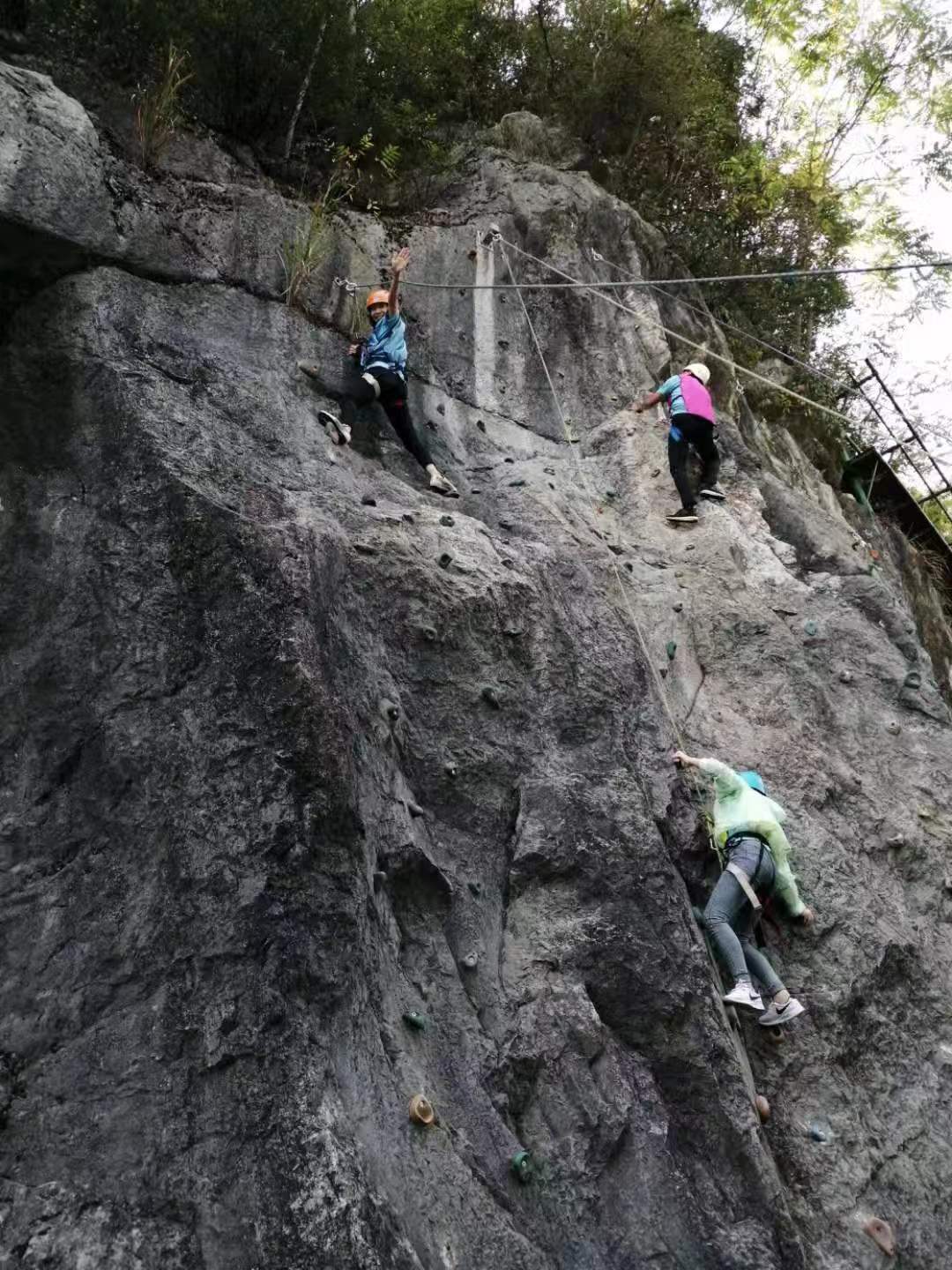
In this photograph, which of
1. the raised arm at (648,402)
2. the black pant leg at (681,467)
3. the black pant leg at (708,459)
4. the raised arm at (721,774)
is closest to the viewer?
the raised arm at (721,774)

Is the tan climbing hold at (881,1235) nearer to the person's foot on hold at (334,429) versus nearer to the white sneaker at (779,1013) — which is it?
the white sneaker at (779,1013)

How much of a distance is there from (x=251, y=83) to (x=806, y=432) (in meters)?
7.41

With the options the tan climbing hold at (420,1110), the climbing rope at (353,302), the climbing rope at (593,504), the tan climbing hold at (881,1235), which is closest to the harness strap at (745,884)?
the climbing rope at (593,504)

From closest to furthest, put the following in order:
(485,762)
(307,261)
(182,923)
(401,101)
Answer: (182,923) < (485,762) < (307,261) < (401,101)

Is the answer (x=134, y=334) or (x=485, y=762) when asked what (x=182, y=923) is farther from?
(x=134, y=334)

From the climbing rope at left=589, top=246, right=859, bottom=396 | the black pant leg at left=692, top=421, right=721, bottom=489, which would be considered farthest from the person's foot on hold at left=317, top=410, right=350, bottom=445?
the climbing rope at left=589, top=246, right=859, bottom=396

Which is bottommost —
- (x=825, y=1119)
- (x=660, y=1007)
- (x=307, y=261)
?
(x=825, y=1119)

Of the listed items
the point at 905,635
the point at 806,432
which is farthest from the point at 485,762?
the point at 806,432

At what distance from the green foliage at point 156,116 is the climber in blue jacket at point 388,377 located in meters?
2.01

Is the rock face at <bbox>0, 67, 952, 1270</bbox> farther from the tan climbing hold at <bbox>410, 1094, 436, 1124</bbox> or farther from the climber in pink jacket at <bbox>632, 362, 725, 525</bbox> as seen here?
the climber in pink jacket at <bbox>632, 362, 725, 525</bbox>

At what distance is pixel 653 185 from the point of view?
38.9 feet

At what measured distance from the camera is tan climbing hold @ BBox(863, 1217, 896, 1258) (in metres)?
4.61

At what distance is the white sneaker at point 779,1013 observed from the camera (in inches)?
203

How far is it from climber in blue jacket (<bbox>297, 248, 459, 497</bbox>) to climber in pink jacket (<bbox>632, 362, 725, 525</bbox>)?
1950 mm
